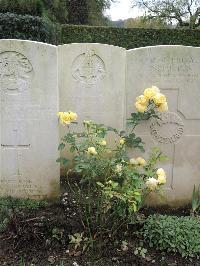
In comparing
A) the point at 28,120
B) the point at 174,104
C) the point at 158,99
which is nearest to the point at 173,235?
the point at 158,99

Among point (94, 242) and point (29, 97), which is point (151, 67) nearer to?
point (29, 97)

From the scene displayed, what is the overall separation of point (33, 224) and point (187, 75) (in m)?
1.92

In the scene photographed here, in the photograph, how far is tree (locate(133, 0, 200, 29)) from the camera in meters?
24.5

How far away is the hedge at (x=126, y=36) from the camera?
12898 millimetres

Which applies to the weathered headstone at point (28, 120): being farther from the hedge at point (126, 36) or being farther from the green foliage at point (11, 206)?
the hedge at point (126, 36)

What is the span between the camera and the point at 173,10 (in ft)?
81.7

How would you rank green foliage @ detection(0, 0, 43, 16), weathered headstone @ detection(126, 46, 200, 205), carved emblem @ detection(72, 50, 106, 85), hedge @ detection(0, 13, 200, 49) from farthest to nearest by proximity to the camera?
hedge @ detection(0, 13, 200, 49), green foliage @ detection(0, 0, 43, 16), carved emblem @ detection(72, 50, 106, 85), weathered headstone @ detection(126, 46, 200, 205)

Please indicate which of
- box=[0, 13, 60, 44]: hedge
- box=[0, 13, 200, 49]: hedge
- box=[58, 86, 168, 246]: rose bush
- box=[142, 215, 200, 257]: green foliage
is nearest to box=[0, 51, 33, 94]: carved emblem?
box=[58, 86, 168, 246]: rose bush

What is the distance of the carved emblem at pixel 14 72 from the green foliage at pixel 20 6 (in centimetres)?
1044

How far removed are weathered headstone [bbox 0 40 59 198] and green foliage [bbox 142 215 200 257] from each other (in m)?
1.12

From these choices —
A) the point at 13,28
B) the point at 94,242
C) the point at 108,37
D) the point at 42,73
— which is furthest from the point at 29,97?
the point at 108,37

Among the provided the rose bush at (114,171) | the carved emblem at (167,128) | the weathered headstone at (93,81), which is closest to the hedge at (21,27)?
the weathered headstone at (93,81)

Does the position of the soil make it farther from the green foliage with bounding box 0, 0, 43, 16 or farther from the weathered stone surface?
the green foliage with bounding box 0, 0, 43, 16

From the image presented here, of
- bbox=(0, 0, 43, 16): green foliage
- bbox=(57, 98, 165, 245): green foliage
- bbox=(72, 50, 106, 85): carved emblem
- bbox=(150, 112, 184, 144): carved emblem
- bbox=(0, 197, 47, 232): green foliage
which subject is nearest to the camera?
bbox=(57, 98, 165, 245): green foliage
